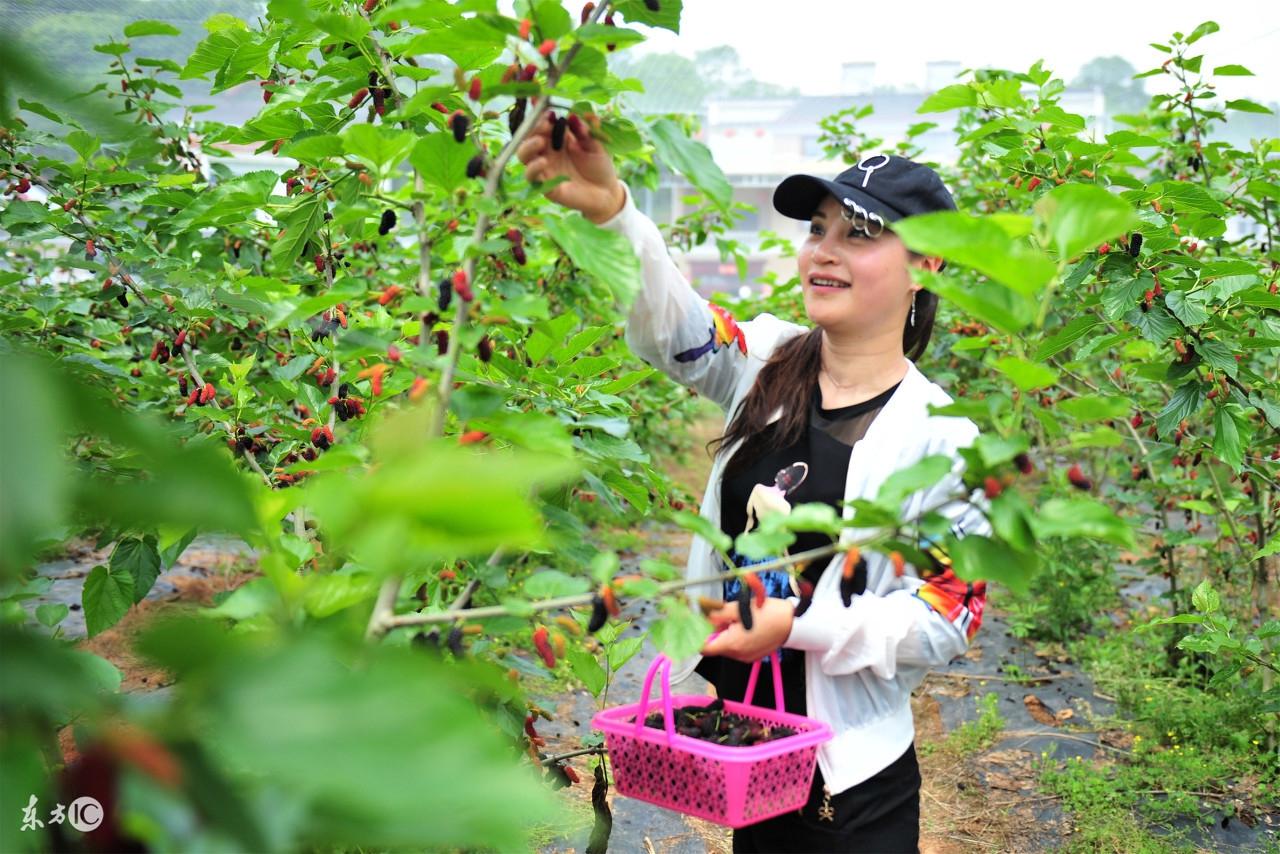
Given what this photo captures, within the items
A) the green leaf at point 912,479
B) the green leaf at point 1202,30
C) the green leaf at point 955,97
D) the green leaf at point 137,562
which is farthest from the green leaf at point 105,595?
the green leaf at point 1202,30

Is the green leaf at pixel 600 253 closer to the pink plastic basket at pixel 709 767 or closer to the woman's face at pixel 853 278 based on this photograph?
the pink plastic basket at pixel 709 767

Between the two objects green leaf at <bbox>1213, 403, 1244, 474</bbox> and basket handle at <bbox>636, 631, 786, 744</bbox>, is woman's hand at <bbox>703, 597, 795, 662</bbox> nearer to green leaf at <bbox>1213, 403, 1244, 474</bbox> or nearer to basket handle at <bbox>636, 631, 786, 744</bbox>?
basket handle at <bbox>636, 631, 786, 744</bbox>

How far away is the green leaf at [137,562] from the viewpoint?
1702 millimetres

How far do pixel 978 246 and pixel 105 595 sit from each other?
1.46 meters

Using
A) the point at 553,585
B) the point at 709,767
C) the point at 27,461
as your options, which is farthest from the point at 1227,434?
Answer: the point at 27,461

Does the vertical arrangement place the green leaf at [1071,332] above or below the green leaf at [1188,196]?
below

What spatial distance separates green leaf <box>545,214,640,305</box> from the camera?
3.29ft

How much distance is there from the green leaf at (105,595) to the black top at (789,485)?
945mm

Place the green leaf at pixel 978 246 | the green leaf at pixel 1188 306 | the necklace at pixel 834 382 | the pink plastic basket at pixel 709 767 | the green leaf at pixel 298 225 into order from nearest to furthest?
the green leaf at pixel 978 246 → the pink plastic basket at pixel 709 767 → the green leaf at pixel 298 225 → the necklace at pixel 834 382 → the green leaf at pixel 1188 306

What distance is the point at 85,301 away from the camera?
2.49m

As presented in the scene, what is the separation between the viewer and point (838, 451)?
5.79ft

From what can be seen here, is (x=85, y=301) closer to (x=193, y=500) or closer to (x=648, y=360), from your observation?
(x=648, y=360)

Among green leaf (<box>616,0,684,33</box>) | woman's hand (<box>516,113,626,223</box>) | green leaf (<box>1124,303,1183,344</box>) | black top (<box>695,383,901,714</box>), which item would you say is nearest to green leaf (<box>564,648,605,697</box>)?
black top (<box>695,383,901,714</box>)

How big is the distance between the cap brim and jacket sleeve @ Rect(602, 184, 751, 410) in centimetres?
22
